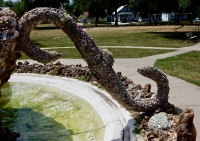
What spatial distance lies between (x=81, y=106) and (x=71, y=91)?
3.97ft

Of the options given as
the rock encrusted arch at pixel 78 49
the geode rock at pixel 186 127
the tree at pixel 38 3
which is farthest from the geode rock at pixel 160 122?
→ the tree at pixel 38 3

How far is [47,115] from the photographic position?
7246 mm

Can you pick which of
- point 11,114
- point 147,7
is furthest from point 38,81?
point 147,7

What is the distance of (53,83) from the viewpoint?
9.47 metres

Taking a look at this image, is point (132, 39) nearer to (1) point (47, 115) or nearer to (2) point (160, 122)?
(1) point (47, 115)

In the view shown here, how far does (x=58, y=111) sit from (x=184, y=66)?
6.76 m

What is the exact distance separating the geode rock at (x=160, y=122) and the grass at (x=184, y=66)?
3959 millimetres

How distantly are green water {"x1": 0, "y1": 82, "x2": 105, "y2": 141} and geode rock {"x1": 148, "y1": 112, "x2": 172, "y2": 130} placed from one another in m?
1.01

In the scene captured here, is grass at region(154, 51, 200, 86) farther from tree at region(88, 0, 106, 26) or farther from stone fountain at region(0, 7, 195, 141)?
tree at region(88, 0, 106, 26)

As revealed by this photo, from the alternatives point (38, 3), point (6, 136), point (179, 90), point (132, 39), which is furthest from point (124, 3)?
point (6, 136)

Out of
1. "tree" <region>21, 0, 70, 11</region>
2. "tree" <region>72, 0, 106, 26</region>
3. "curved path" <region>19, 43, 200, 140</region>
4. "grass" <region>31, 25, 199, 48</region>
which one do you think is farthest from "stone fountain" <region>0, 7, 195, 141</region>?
"tree" <region>72, 0, 106, 26</region>

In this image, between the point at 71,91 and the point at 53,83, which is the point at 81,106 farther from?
the point at 53,83

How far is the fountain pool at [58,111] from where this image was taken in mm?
6020

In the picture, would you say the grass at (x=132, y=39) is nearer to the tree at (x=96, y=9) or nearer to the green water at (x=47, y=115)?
the green water at (x=47, y=115)
